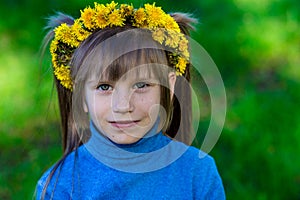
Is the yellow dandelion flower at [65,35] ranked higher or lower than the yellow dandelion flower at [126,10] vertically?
lower

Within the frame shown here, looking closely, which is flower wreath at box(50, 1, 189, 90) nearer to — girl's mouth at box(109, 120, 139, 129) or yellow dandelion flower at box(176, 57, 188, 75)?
yellow dandelion flower at box(176, 57, 188, 75)

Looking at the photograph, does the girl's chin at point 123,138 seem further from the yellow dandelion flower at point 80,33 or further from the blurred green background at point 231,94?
the blurred green background at point 231,94

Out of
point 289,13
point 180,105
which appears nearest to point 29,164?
point 180,105

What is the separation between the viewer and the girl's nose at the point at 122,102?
6.48ft

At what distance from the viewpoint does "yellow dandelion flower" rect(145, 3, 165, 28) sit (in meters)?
2.09

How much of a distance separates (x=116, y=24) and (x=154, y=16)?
12cm

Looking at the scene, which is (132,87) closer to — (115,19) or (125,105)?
(125,105)

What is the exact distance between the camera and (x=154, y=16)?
2090 mm

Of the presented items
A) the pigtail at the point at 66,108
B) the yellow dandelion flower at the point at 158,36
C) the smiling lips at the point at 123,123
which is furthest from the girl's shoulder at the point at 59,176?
the yellow dandelion flower at the point at 158,36

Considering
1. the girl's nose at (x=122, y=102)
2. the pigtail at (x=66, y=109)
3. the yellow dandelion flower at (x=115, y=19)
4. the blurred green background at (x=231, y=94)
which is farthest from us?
the blurred green background at (x=231, y=94)

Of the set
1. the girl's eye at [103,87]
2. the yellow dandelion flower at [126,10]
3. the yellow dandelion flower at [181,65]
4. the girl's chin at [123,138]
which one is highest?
the yellow dandelion flower at [126,10]

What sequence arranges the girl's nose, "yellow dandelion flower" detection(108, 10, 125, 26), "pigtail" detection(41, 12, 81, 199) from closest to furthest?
the girl's nose
"yellow dandelion flower" detection(108, 10, 125, 26)
"pigtail" detection(41, 12, 81, 199)

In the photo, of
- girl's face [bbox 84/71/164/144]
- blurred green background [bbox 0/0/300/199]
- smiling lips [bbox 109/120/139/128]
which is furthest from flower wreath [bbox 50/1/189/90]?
blurred green background [bbox 0/0/300/199]

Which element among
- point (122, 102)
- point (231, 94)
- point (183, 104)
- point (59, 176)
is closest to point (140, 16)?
point (122, 102)
